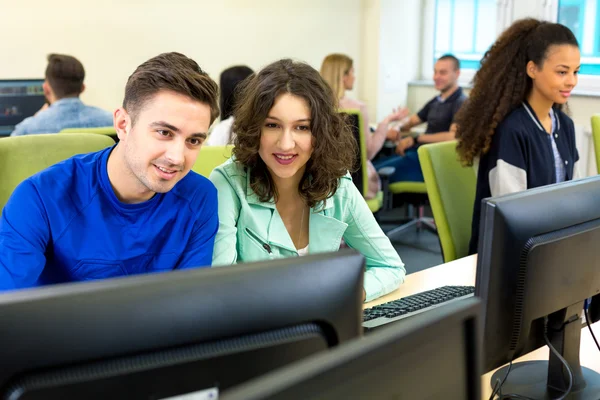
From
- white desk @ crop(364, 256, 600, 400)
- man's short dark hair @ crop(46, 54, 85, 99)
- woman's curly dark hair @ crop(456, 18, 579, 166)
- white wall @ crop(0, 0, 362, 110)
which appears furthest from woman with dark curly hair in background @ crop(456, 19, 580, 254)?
white wall @ crop(0, 0, 362, 110)

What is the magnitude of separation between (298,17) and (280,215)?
144 inches

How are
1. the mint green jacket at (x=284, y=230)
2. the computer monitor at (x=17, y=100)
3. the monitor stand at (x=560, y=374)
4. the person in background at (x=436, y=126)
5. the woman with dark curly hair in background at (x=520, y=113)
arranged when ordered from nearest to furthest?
the monitor stand at (x=560, y=374) → the mint green jacket at (x=284, y=230) → the woman with dark curly hair in background at (x=520, y=113) → the computer monitor at (x=17, y=100) → the person in background at (x=436, y=126)

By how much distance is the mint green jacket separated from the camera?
1.57 meters

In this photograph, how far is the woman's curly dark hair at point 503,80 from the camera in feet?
6.96

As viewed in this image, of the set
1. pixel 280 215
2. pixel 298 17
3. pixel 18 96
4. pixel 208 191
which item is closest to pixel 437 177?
pixel 280 215

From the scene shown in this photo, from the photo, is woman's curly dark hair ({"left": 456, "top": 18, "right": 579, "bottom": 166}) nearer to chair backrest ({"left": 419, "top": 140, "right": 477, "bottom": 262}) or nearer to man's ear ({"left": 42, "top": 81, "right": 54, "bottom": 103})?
chair backrest ({"left": 419, "top": 140, "right": 477, "bottom": 262})

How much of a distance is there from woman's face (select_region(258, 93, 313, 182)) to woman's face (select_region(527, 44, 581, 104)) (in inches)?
37.3

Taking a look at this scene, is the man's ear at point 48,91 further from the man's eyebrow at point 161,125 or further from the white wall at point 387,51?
the white wall at point 387,51

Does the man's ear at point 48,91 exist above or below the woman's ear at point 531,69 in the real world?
below

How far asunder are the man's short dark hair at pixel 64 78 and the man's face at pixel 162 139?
7.26 feet

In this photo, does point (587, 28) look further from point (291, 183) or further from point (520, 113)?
point (291, 183)

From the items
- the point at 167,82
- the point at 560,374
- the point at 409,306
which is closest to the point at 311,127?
the point at 167,82

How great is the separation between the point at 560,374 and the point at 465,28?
4.41 m

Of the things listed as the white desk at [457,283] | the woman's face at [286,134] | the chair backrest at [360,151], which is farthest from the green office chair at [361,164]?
the woman's face at [286,134]
